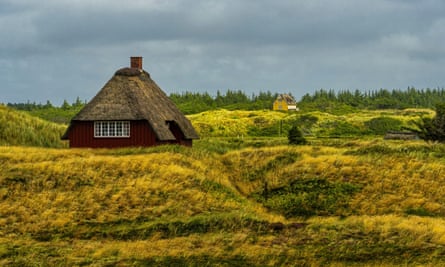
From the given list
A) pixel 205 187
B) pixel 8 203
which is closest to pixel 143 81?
pixel 205 187

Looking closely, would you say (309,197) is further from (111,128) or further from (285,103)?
(285,103)

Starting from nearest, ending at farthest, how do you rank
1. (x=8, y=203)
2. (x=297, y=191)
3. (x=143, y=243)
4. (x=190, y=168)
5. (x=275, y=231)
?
1. (x=143, y=243)
2. (x=275, y=231)
3. (x=8, y=203)
4. (x=297, y=191)
5. (x=190, y=168)

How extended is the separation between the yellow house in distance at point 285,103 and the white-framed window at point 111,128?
4045 inches

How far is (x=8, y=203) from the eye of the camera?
25047 millimetres

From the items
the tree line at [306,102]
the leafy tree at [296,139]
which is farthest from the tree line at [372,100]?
the leafy tree at [296,139]

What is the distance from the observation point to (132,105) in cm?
3803

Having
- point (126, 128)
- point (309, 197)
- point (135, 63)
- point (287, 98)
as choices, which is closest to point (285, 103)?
point (287, 98)

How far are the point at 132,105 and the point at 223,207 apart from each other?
1451cm

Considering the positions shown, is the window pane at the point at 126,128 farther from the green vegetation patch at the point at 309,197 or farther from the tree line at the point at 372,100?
the tree line at the point at 372,100

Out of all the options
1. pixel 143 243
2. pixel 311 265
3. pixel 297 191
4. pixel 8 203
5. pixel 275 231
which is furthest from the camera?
pixel 297 191

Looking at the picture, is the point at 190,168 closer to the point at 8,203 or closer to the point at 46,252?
the point at 8,203

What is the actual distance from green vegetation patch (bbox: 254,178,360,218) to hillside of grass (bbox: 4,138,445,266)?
5 centimetres

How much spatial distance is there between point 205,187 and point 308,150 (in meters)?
10.2

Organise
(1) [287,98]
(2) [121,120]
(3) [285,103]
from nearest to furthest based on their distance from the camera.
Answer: (2) [121,120], (3) [285,103], (1) [287,98]
